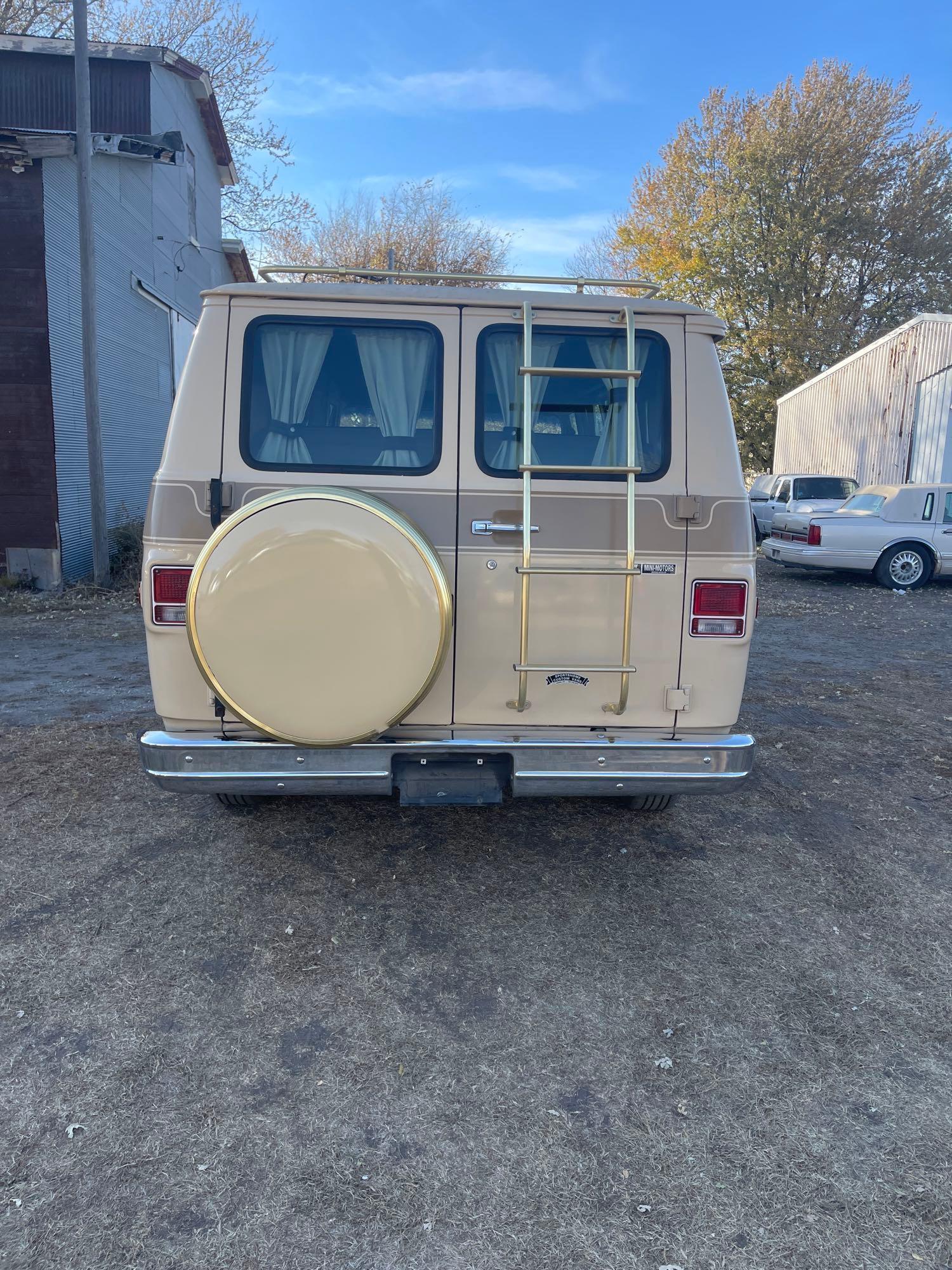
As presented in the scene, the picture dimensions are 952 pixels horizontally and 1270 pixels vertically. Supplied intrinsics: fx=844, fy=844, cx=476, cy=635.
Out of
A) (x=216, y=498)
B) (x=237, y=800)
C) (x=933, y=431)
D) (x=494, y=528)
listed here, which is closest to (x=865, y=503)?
(x=933, y=431)

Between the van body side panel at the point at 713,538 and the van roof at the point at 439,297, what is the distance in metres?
0.29

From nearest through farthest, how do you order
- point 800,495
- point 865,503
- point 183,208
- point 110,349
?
point 110,349, point 865,503, point 183,208, point 800,495

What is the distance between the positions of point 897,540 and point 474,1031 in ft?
40.4

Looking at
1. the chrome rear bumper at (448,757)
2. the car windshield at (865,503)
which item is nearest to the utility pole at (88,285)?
the chrome rear bumper at (448,757)

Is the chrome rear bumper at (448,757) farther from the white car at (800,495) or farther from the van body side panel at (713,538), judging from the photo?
the white car at (800,495)

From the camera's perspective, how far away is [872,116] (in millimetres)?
28172

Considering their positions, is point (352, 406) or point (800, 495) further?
point (800, 495)

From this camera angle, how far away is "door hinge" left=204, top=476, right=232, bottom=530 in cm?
329

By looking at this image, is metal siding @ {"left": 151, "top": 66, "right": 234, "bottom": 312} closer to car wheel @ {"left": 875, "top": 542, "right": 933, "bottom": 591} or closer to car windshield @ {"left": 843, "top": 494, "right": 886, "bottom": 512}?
car windshield @ {"left": 843, "top": 494, "right": 886, "bottom": 512}

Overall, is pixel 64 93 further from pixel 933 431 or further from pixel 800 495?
pixel 933 431

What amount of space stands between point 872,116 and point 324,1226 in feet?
115

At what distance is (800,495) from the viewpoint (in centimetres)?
1809

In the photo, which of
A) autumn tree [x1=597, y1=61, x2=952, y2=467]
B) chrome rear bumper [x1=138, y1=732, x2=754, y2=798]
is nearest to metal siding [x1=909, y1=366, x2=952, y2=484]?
autumn tree [x1=597, y1=61, x2=952, y2=467]

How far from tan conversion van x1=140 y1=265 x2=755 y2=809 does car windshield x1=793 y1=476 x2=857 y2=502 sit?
52.2 ft
